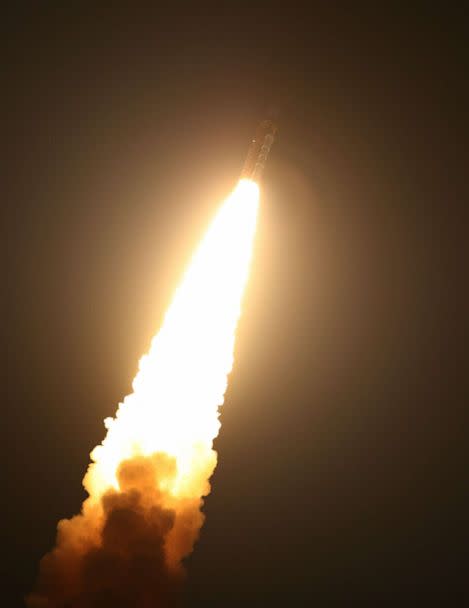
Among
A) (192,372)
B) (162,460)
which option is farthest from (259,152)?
(162,460)

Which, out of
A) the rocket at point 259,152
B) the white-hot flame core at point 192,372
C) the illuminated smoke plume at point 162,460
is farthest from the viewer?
the rocket at point 259,152

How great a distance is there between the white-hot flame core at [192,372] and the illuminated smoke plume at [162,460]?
0.03 meters

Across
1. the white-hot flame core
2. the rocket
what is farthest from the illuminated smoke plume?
the rocket

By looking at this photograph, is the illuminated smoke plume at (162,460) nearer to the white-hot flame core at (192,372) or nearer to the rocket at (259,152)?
the white-hot flame core at (192,372)

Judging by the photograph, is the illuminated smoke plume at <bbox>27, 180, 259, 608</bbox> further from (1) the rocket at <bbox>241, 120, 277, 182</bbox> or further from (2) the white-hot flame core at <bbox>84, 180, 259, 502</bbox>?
(1) the rocket at <bbox>241, 120, 277, 182</bbox>

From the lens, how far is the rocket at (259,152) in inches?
638

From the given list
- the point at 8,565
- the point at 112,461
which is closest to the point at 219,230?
the point at 112,461

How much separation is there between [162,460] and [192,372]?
2.98 meters

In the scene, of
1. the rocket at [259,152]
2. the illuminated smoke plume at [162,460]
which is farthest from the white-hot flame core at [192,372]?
the rocket at [259,152]

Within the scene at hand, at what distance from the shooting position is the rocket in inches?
638

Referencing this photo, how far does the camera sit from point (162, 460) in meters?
14.8

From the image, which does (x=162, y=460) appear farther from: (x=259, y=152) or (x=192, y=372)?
(x=259, y=152)

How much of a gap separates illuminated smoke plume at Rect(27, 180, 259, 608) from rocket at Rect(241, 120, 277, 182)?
1.55ft

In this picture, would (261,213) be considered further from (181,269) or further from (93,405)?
(93,405)
